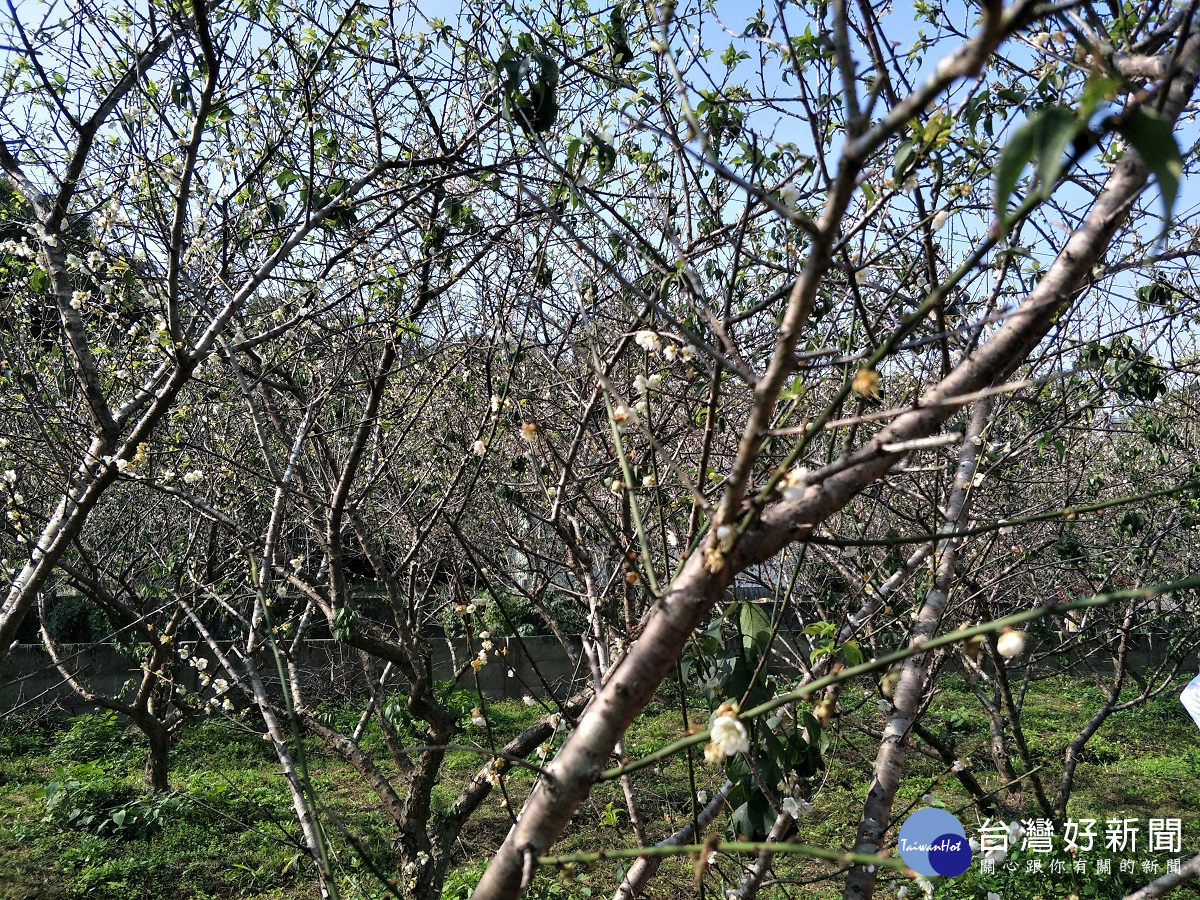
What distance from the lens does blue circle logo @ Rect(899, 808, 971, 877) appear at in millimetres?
2330

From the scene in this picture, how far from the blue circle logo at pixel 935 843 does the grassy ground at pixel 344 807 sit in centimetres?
107

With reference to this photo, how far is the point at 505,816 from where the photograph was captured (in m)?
6.29

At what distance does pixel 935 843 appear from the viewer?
244cm

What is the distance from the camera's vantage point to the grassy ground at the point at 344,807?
16.2ft

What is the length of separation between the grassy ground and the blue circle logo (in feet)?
3.51

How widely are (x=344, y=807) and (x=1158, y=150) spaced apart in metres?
6.75

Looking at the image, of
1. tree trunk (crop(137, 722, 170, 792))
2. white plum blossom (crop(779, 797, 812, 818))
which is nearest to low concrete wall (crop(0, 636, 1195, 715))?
tree trunk (crop(137, 722, 170, 792))

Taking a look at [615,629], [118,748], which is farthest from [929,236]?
[118,748]

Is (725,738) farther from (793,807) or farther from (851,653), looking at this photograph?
(793,807)

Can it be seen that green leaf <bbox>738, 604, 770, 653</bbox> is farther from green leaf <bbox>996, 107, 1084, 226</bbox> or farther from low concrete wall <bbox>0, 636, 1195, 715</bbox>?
low concrete wall <bbox>0, 636, 1195, 715</bbox>

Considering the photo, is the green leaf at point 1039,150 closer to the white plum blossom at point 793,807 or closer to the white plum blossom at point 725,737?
the white plum blossom at point 725,737

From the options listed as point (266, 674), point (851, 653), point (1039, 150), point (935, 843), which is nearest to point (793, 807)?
point (851, 653)

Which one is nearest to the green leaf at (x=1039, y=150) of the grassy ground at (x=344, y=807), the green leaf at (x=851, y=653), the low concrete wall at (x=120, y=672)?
the green leaf at (x=851, y=653)

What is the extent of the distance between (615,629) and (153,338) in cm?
222
